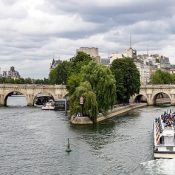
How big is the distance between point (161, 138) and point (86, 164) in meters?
7.27

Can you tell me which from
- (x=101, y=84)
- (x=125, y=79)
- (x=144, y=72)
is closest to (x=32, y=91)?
(x=125, y=79)

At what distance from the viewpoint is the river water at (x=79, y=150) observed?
33.9 meters

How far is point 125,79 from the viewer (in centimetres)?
9144

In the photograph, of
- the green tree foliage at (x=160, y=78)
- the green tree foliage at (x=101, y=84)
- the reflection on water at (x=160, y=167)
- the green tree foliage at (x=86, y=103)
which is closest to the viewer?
the reflection on water at (x=160, y=167)

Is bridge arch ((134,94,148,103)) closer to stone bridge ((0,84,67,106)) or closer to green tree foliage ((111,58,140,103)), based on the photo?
green tree foliage ((111,58,140,103))

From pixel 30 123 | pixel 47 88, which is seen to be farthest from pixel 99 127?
pixel 47 88

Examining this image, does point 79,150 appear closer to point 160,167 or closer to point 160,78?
point 160,167

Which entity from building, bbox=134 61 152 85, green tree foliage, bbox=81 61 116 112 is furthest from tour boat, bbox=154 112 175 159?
building, bbox=134 61 152 85

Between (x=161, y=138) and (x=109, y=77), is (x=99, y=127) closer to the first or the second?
(x=109, y=77)

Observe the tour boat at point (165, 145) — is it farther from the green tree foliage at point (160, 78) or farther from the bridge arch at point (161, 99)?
the green tree foliage at point (160, 78)

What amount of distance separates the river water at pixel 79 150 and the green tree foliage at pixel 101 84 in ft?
12.8

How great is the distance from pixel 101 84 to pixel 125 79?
86.9ft

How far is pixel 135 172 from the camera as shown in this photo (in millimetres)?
33000

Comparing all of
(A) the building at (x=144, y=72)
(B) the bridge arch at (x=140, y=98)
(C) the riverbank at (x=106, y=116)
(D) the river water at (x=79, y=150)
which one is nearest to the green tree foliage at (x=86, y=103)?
(C) the riverbank at (x=106, y=116)
